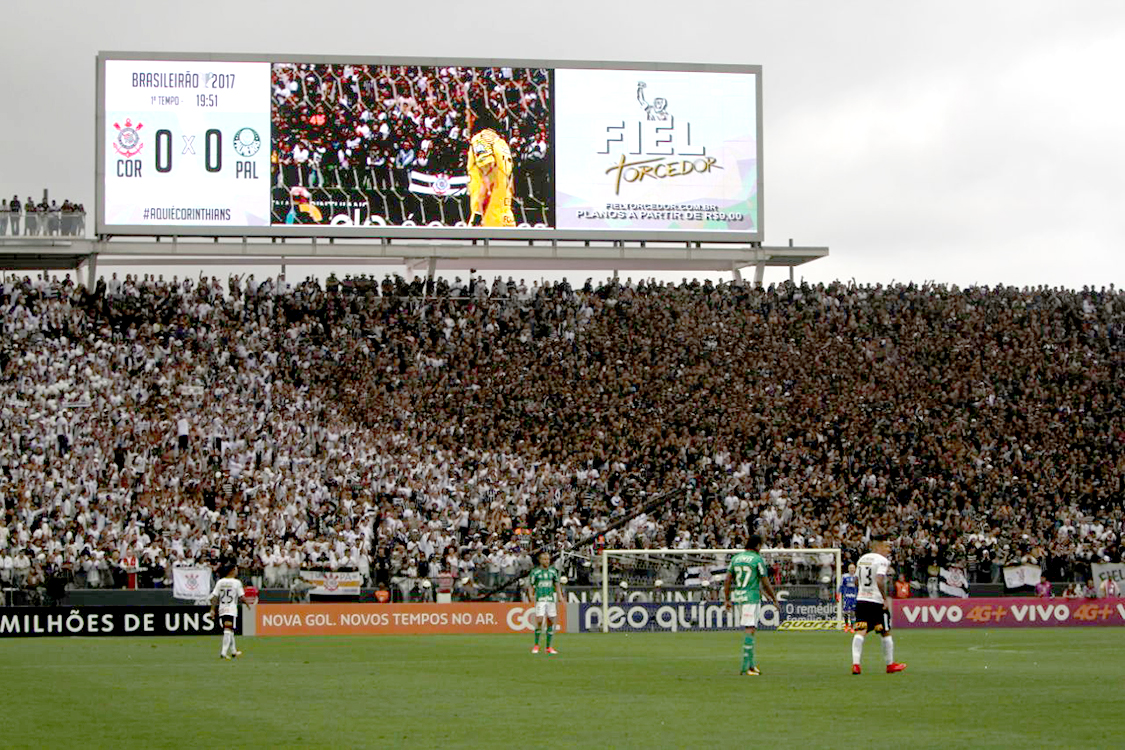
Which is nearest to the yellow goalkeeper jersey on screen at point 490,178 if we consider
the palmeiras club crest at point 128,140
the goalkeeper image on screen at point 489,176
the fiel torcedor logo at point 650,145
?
the goalkeeper image on screen at point 489,176

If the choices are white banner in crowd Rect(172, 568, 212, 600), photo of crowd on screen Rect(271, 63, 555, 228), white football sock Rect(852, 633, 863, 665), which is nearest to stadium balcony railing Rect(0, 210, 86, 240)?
photo of crowd on screen Rect(271, 63, 555, 228)

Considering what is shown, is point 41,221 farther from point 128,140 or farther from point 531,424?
point 531,424

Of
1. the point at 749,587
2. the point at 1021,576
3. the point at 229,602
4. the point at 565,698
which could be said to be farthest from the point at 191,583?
the point at 565,698

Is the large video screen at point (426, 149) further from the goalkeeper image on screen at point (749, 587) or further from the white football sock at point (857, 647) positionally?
the white football sock at point (857, 647)

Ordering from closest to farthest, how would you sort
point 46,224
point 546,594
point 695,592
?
point 546,594 → point 695,592 → point 46,224

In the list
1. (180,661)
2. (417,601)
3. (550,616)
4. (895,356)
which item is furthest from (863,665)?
(895,356)

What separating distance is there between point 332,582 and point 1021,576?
20155 millimetres

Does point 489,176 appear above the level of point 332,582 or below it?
above

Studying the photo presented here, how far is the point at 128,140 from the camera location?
2164 inches

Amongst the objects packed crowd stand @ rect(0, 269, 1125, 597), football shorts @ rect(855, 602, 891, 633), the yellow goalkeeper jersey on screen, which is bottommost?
football shorts @ rect(855, 602, 891, 633)

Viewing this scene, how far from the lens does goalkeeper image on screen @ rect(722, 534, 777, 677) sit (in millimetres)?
23172

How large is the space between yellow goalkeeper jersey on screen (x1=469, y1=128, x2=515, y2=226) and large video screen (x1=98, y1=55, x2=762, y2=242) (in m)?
0.05

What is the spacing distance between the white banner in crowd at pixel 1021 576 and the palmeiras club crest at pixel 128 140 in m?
31.8

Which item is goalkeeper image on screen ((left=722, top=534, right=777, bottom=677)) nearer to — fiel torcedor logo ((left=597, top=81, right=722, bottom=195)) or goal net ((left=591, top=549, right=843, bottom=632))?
goal net ((left=591, top=549, right=843, bottom=632))
